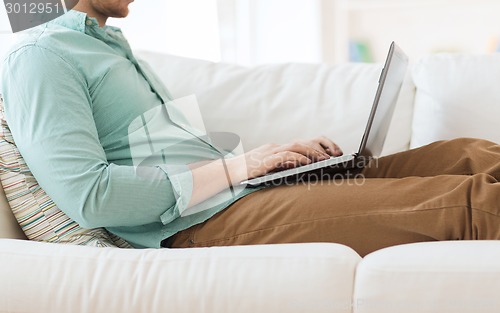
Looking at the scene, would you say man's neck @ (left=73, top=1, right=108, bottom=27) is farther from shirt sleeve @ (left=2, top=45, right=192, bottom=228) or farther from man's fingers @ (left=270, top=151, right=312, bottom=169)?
man's fingers @ (left=270, top=151, right=312, bottom=169)

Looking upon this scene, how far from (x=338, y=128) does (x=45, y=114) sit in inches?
30.9

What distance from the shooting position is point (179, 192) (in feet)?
3.85

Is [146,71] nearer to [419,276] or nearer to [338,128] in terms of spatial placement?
[338,128]

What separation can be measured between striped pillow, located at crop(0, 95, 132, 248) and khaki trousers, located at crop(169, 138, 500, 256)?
18 cm

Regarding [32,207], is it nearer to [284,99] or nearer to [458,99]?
[284,99]

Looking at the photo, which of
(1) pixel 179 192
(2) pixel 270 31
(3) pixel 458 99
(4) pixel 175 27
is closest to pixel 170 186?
(1) pixel 179 192

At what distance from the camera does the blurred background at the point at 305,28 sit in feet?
7.86

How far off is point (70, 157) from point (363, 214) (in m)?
0.49

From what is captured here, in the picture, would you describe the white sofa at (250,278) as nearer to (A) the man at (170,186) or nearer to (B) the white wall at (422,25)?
(A) the man at (170,186)

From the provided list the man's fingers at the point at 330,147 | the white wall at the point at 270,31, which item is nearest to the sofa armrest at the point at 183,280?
the man's fingers at the point at 330,147

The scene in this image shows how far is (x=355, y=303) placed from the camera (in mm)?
936

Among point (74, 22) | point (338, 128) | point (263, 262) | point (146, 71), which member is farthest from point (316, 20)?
point (263, 262)

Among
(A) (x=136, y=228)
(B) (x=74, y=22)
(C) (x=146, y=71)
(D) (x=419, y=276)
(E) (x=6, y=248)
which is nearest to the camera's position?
(D) (x=419, y=276)

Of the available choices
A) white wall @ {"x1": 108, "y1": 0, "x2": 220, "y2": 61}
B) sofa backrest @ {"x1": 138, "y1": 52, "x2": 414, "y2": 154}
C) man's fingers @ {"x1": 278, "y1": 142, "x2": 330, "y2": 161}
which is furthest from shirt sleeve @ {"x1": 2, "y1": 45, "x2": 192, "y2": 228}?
white wall @ {"x1": 108, "y1": 0, "x2": 220, "y2": 61}
